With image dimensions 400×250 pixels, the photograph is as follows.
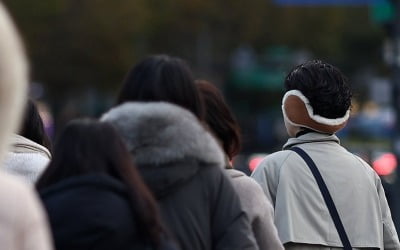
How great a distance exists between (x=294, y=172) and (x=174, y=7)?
44.9 meters

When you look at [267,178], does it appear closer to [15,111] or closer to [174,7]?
[15,111]

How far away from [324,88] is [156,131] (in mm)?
1563

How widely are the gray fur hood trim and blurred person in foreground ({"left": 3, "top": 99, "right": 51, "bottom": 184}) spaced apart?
145 cm

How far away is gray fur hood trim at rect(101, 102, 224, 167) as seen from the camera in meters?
4.59

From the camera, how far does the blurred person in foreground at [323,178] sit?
5.81 meters

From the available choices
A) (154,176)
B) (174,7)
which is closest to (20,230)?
(154,176)

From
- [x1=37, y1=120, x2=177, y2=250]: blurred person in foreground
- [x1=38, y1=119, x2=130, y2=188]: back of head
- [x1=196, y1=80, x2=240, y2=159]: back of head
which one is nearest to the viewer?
[x1=37, y1=120, x2=177, y2=250]: blurred person in foreground

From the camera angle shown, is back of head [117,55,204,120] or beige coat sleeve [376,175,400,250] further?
beige coat sleeve [376,175,400,250]

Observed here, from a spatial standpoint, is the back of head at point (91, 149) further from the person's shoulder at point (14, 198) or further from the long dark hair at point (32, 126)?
the long dark hair at point (32, 126)

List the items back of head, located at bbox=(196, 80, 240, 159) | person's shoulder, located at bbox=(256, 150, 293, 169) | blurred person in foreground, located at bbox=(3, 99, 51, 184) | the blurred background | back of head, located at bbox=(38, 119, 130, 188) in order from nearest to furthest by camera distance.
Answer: back of head, located at bbox=(38, 119, 130, 188) < back of head, located at bbox=(196, 80, 240, 159) < person's shoulder, located at bbox=(256, 150, 293, 169) < blurred person in foreground, located at bbox=(3, 99, 51, 184) < the blurred background

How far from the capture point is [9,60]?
3.19m

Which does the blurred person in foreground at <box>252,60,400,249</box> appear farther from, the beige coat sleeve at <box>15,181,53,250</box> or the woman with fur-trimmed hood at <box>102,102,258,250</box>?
the beige coat sleeve at <box>15,181,53,250</box>

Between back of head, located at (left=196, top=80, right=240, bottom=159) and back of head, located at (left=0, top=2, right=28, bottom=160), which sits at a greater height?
→ back of head, located at (left=0, top=2, right=28, bottom=160)

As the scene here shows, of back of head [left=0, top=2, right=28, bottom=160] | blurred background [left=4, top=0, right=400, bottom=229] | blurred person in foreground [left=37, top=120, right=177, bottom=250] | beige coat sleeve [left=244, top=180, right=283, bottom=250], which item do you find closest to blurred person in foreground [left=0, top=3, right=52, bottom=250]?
back of head [left=0, top=2, right=28, bottom=160]
